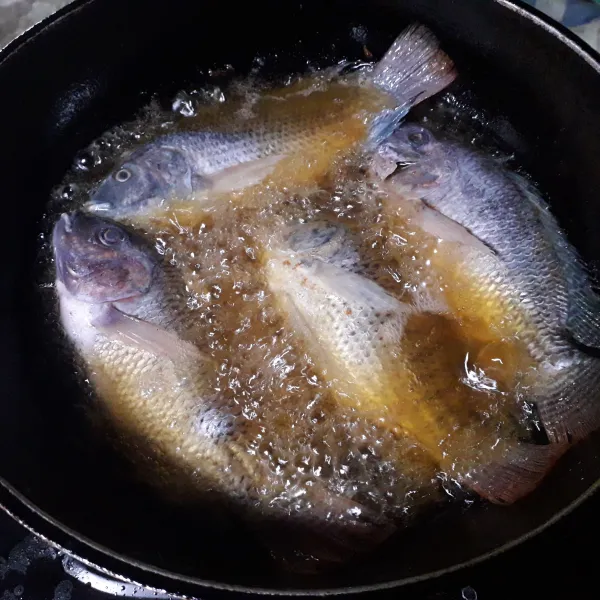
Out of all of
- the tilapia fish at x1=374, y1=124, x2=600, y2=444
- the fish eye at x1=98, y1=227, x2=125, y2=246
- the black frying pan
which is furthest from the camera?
the fish eye at x1=98, y1=227, x2=125, y2=246

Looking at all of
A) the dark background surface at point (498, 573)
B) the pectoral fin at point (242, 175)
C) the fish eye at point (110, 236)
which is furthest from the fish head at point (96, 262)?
the dark background surface at point (498, 573)

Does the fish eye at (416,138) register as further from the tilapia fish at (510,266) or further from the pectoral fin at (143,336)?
the pectoral fin at (143,336)

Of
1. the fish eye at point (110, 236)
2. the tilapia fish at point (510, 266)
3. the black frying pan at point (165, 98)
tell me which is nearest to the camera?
the black frying pan at point (165, 98)

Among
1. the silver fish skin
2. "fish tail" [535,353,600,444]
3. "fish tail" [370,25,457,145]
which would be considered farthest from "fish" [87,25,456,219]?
"fish tail" [535,353,600,444]

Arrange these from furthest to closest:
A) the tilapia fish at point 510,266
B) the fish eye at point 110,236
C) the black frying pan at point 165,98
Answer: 1. the fish eye at point 110,236
2. the tilapia fish at point 510,266
3. the black frying pan at point 165,98

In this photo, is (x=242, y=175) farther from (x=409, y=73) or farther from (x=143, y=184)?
(x=409, y=73)

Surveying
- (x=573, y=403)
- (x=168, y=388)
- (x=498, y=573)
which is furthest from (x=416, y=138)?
(x=498, y=573)

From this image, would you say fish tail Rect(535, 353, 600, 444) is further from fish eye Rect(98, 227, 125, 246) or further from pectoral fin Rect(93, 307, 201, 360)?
fish eye Rect(98, 227, 125, 246)
